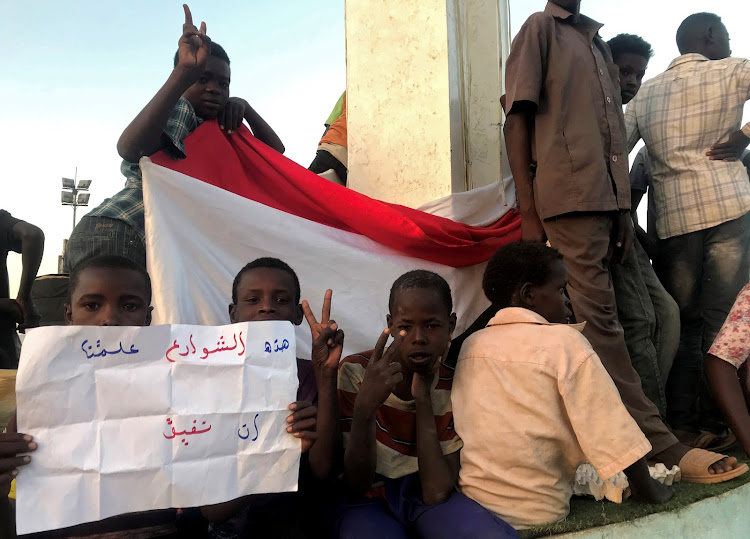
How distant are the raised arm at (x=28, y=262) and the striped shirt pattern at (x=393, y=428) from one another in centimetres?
243

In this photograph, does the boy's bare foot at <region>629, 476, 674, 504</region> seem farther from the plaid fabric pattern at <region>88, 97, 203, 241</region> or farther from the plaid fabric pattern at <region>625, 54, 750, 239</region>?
the plaid fabric pattern at <region>88, 97, 203, 241</region>

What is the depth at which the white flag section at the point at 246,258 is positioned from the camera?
99.5 inches

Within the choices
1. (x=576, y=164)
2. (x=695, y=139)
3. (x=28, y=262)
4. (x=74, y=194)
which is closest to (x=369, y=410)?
(x=576, y=164)

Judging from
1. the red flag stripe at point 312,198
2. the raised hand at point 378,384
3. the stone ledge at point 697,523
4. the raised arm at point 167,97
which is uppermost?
the raised arm at point 167,97

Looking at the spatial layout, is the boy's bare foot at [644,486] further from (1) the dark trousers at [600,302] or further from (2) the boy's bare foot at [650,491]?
(1) the dark trousers at [600,302]

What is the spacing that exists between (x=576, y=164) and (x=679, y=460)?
1.28 meters

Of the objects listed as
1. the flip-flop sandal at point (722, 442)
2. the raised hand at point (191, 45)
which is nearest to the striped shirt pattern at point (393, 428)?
the raised hand at point (191, 45)

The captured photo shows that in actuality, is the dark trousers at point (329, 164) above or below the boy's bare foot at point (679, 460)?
above

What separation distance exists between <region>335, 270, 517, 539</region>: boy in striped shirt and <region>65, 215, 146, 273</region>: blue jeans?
3.35 ft

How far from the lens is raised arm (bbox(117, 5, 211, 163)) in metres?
2.41

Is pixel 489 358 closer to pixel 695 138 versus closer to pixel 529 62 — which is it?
pixel 529 62

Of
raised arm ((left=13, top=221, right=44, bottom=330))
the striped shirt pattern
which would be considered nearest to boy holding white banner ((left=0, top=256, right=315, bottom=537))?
the striped shirt pattern

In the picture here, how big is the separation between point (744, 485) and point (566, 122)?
1626 mm

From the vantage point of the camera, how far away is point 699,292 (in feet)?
11.5
